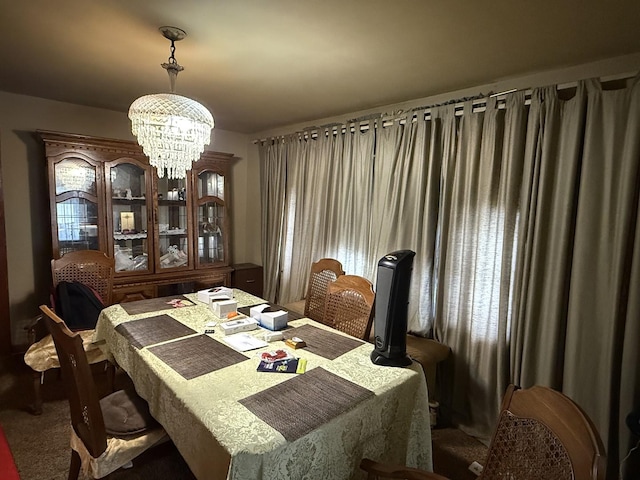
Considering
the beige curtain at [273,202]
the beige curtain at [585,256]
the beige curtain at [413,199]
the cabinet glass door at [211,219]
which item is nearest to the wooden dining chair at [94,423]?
the beige curtain at [413,199]

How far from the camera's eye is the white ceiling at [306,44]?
1.44m

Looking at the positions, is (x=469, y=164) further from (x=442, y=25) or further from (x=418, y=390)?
(x=418, y=390)

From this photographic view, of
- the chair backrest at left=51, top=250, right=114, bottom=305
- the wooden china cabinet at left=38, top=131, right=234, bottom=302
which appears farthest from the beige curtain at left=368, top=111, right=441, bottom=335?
the chair backrest at left=51, top=250, right=114, bottom=305

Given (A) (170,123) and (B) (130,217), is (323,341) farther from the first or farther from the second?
(B) (130,217)

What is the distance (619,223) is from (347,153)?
6.45 ft

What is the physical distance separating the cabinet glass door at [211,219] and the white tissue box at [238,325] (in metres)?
1.90

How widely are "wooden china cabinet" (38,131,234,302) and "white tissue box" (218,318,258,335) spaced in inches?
69.2

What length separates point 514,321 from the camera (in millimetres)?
2113

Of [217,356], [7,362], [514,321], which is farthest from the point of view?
[7,362]

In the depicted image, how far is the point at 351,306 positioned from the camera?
221cm

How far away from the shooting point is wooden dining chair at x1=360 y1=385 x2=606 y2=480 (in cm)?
89

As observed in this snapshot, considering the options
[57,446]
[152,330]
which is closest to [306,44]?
[152,330]

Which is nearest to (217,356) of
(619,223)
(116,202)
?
(619,223)

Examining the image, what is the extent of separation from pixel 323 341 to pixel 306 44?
1536 mm
